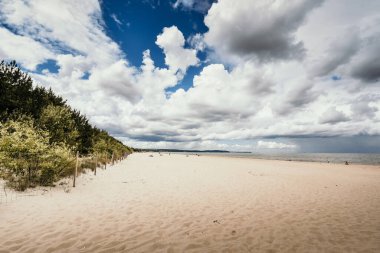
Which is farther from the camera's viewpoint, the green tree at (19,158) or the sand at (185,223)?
the green tree at (19,158)

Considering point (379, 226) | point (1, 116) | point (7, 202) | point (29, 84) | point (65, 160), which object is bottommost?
point (379, 226)

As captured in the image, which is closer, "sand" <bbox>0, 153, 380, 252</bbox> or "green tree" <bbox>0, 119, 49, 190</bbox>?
"sand" <bbox>0, 153, 380, 252</bbox>

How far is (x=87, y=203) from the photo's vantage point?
9727 mm

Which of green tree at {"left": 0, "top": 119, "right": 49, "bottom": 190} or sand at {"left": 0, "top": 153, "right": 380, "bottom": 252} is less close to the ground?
green tree at {"left": 0, "top": 119, "right": 49, "bottom": 190}

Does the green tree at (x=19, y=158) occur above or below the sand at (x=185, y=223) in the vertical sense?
above

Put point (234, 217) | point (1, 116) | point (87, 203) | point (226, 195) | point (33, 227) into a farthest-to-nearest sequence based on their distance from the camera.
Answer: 1. point (1, 116)
2. point (226, 195)
3. point (87, 203)
4. point (234, 217)
5. point (33, 227)

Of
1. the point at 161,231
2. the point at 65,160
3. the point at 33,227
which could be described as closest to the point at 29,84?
the point at 65,160

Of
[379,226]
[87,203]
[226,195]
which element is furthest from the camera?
[226,195]

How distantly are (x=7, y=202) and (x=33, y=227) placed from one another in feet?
11.8

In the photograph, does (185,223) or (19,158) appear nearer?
(185,223)

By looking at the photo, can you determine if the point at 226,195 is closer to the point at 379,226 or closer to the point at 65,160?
the point at 379,226

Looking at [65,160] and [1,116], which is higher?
[1,116]

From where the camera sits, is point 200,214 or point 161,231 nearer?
point 161,231

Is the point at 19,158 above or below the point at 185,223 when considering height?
above
